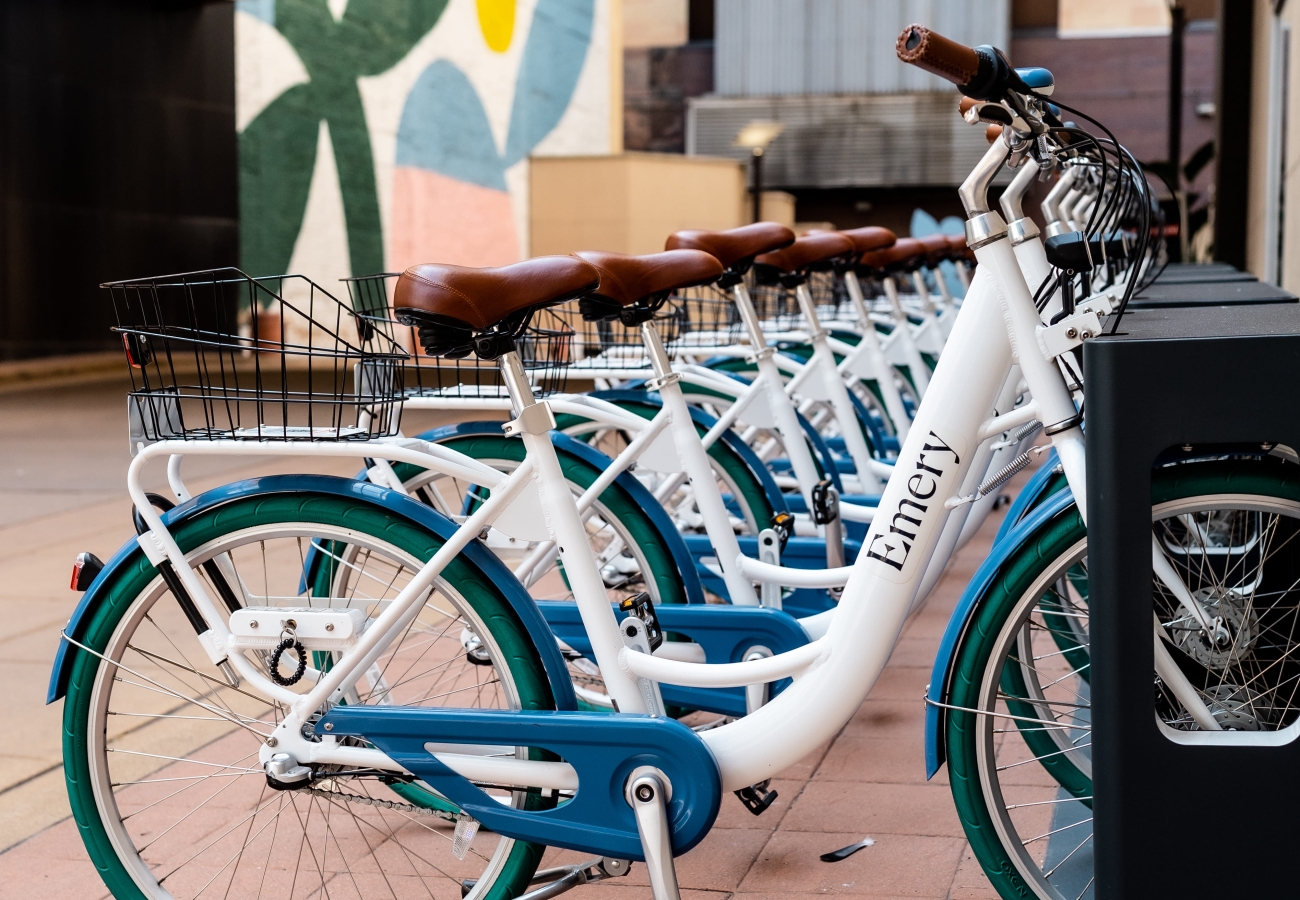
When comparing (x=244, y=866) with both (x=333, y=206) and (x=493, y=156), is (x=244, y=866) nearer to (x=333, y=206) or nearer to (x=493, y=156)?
(x=333, y=206)

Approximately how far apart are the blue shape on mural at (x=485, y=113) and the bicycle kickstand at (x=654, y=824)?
16.8m

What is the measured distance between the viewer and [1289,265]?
18.1 feet

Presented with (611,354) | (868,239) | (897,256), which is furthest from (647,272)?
(897,256)

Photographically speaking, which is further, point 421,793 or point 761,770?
point 421,793

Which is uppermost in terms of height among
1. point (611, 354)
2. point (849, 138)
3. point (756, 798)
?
point (849, 138)

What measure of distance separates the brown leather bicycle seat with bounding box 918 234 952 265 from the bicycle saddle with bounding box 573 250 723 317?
106 inches

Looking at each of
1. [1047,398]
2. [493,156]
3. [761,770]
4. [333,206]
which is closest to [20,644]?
[761,770]

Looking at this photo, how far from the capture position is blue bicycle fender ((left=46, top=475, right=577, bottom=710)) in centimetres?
218

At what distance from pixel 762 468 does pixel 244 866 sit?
1589mm

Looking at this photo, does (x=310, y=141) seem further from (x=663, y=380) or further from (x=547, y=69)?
(x=663, y=380)

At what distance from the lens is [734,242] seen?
3199 mm

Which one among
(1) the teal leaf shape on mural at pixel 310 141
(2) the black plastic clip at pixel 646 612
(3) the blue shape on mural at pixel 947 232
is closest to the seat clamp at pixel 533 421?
(2) the black plastic clip at pixel 646 612

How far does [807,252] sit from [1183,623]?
2.03 m

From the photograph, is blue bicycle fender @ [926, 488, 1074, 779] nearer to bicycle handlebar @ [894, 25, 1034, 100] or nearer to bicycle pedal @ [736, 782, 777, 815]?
bicycle pedal @ [736, 782, 777, 815]
